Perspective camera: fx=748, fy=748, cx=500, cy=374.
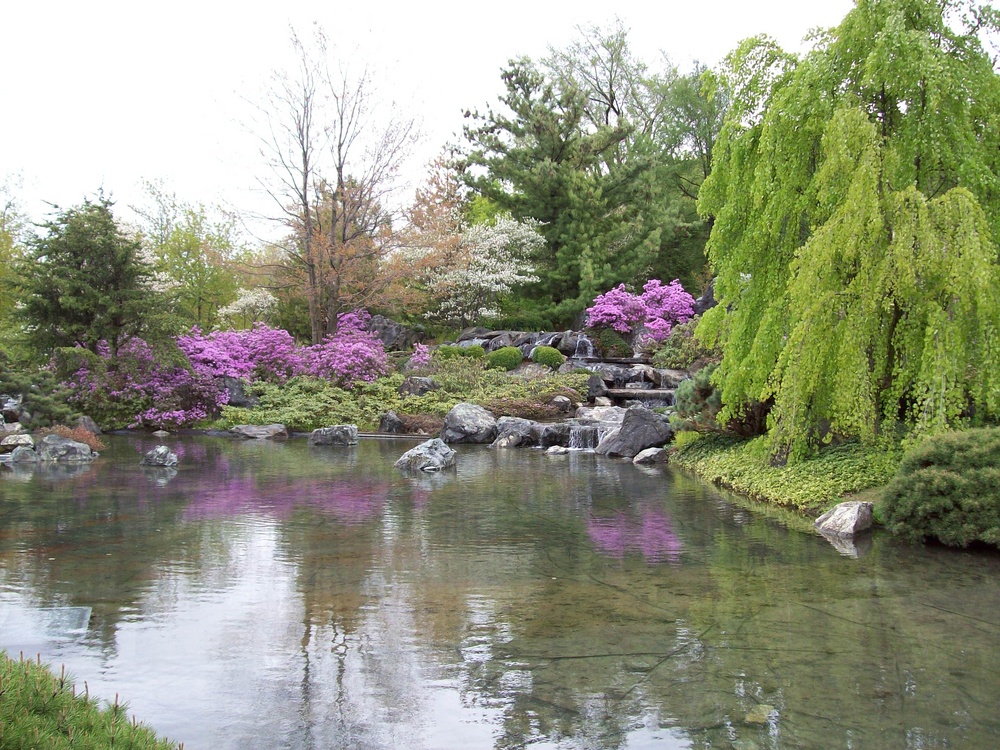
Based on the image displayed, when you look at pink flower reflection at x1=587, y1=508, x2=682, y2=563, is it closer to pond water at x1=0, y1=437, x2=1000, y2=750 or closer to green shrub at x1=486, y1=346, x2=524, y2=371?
pond water at x1=0, y1=437, x2=1000, y2=750

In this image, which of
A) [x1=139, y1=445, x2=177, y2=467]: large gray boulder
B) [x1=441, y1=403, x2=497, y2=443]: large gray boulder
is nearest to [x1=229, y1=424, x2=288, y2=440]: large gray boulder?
[x1=441, y1=403, x2=497, y2=443]: large gray boulder

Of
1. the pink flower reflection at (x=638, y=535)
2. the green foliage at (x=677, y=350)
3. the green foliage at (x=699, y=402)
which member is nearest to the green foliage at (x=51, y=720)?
the pink flower reflection at (x=638, y=535)

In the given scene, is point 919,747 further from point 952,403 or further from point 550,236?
point 550,236

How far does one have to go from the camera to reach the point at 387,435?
19.6m

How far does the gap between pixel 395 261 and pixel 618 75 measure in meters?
18.5

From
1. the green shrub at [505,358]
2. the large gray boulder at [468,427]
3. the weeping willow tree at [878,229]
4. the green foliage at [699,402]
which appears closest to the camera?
the weeping willow tree at [878,229]

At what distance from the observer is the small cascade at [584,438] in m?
16.8

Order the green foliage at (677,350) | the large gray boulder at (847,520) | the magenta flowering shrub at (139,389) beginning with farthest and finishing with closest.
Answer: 1. the green foliage at (677,350)
2. the magenta flowering shrub at (139,389)
3. the large gray boulder at (847,520)

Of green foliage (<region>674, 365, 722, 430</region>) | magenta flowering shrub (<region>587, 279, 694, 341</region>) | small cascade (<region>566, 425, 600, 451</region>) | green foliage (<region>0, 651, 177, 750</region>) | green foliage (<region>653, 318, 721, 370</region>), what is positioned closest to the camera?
green foliage (<region>0, 651, 177, 750</region>)

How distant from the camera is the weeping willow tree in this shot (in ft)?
24.5

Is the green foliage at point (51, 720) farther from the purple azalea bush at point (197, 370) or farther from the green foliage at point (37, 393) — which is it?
the purple azalea bush at point (197, 370)

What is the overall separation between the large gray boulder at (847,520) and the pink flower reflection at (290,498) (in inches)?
188

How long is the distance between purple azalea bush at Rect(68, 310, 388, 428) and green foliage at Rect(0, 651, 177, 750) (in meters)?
17.9

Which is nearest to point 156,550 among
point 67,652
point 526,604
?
point 67,652
